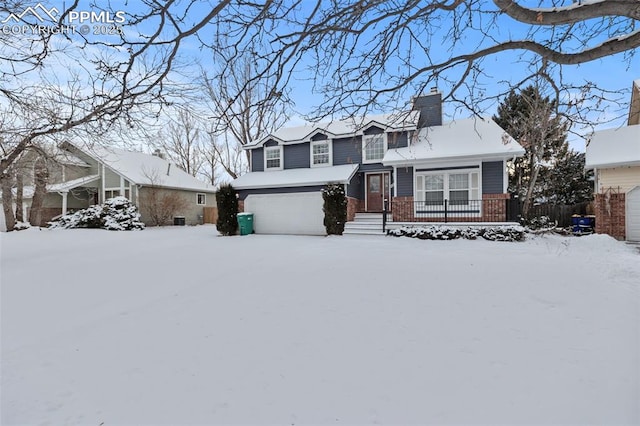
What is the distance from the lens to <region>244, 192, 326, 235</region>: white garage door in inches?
593

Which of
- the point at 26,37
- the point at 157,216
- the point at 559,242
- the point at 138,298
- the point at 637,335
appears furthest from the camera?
the point at 157,216

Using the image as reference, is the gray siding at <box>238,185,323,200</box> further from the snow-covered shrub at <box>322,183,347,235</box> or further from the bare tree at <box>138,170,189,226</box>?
the bare tree at <box>138,170,189,226</box>

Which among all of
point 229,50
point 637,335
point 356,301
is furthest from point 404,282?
point 229,50

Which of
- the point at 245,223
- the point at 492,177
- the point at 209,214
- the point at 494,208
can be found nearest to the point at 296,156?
the point at 245,223

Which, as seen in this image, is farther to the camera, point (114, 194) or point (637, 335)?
point (114, 194)

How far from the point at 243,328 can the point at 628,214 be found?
15.2 m

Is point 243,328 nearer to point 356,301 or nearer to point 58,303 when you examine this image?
point 356,301

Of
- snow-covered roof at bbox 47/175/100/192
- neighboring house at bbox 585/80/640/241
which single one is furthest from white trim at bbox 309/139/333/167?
snow-covered roof at bbox 47/175/100/192

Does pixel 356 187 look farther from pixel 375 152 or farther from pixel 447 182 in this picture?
pixel 447 182

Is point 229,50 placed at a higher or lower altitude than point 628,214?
higher

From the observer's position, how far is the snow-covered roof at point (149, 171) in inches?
817

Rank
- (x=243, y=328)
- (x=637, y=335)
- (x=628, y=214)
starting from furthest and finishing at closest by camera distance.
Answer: (x=628, y=214)
(x=243, y=328)
(x=637, y=335)

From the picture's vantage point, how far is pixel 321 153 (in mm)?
17703

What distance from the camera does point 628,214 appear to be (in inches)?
480
